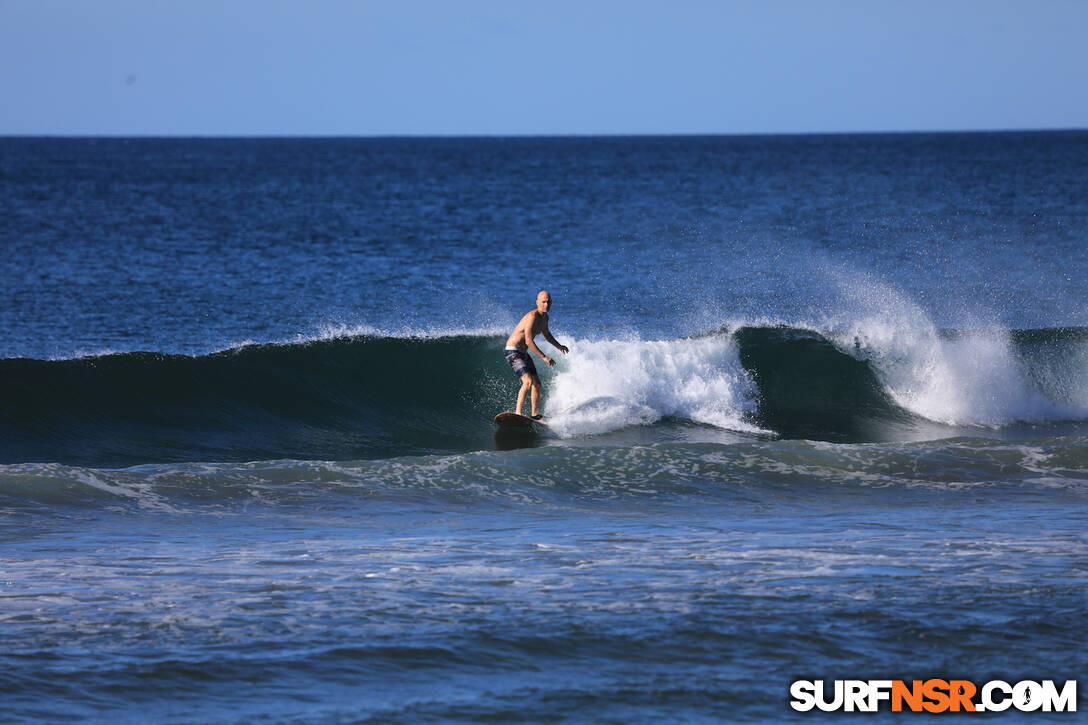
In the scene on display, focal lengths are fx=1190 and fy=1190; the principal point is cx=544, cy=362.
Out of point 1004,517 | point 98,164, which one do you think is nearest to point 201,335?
point 1004,517

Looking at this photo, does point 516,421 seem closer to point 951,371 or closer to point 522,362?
point 522,362

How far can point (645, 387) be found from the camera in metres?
15.0

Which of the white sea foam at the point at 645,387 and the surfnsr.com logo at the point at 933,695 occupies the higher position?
the white sea foam at the point at 645,387

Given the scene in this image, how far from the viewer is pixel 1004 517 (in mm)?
9156

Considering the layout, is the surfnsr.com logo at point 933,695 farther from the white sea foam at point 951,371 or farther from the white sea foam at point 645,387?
the white sea foam at point 951,371

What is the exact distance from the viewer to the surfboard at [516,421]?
1333 centimetres

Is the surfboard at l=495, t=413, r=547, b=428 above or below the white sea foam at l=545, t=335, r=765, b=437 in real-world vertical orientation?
below

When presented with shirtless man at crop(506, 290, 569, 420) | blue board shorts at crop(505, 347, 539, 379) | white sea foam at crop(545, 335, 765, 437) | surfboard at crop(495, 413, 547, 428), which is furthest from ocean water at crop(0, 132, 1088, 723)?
blue board shorts at crop(505, 347, 539, 379)

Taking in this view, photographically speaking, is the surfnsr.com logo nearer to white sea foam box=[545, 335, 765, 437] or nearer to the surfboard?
the surfboard

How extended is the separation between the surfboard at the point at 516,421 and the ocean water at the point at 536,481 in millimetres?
211

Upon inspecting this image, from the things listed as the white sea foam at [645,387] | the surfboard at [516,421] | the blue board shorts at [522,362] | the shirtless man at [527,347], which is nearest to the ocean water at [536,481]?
the white sea foam at [645,387]

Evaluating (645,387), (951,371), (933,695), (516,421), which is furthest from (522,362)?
(933,695)

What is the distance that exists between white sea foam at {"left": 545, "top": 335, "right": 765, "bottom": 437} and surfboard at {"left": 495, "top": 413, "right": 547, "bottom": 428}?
269 millimetres

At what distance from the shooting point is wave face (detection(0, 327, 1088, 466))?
13.5 meters
